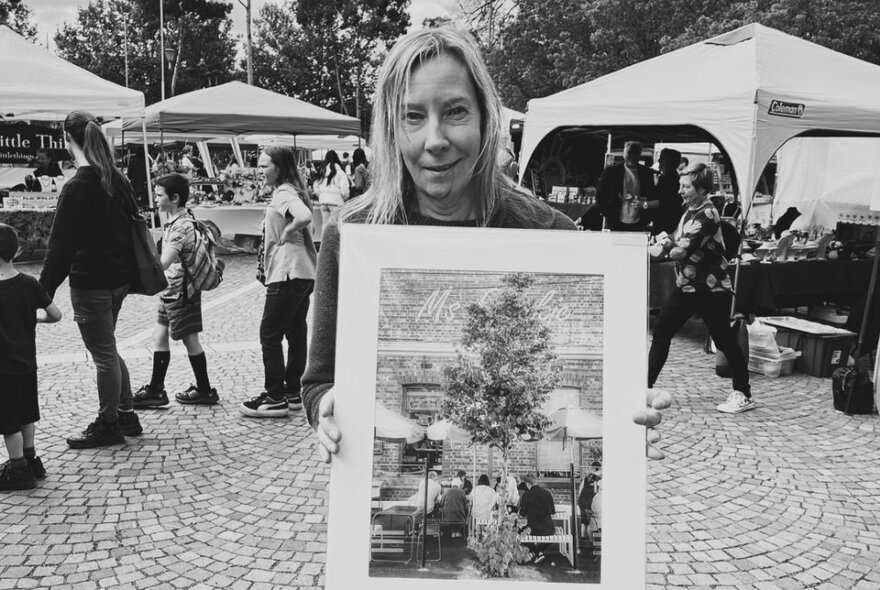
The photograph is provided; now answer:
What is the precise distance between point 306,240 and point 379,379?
4.55 m

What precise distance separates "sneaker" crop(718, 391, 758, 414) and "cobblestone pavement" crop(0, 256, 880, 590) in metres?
0.07

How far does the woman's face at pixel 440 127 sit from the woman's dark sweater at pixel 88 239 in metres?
3.82

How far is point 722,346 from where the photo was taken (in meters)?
6.09

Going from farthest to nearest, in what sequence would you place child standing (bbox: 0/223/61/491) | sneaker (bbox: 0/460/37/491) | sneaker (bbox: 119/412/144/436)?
sneaker (bbox: 119/412/144/436)
sneaker (bbox: 0/460/37/491)
child standing (bbox: 0/223/61/491)

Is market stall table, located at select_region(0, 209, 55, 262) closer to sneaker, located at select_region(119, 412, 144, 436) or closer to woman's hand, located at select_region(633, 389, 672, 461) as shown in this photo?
sneaker, located at select_region(119, 412, 144, 436)

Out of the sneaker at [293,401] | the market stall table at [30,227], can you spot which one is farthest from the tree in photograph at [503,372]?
the market stall table at [30,227]

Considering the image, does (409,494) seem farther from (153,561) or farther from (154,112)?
(154,112)

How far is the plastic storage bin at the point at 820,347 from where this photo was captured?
7191mm

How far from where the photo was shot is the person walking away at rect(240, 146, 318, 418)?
5.42 m

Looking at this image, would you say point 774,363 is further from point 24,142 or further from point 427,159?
point 24,142

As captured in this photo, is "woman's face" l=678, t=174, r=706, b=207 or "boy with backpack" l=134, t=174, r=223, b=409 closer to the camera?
"boy with backpack" l=134, t=174, r=223, b=409

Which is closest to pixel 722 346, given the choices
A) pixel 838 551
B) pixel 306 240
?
pixel 838 551

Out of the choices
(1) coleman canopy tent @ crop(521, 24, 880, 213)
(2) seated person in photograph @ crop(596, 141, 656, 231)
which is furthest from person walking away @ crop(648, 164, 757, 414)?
(2) seated person in photograph @ crop(596, 141, 656, 231)

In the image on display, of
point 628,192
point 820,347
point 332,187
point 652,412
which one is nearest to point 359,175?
point 332,187
